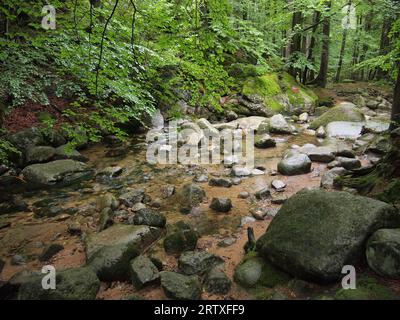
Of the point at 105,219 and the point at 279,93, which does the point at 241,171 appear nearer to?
the point at 105,219

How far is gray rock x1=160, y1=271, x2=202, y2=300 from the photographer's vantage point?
10.7ft

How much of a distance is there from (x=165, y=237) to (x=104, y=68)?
278 cm

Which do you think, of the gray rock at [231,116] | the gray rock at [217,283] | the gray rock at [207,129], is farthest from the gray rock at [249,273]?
the gray rock at [231,116]

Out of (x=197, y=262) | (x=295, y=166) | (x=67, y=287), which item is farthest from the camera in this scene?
(x=295, y=166)

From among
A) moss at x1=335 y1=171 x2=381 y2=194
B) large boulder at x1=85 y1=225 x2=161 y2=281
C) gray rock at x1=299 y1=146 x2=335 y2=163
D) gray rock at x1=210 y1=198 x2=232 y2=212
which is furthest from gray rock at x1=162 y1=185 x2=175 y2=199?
gray rock at x1=299 y1=146 x2=335 y2=163

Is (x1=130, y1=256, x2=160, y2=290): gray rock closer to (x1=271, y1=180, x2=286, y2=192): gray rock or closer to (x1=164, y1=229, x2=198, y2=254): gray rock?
(x1=164, y1=229, x2=198, y2=254): gray rock

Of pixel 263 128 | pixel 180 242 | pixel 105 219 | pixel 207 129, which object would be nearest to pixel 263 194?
pixel 180 242

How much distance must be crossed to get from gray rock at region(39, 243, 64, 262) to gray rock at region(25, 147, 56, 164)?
464cm

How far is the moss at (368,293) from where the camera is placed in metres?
2.67

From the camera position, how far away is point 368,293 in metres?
2.72

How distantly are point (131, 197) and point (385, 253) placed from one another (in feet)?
15.7

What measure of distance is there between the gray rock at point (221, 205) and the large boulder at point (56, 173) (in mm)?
3856

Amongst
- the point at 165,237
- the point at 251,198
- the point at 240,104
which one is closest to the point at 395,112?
the point at 251,198
